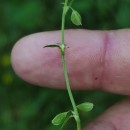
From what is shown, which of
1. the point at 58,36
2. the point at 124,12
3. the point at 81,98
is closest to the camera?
the point at 58,36

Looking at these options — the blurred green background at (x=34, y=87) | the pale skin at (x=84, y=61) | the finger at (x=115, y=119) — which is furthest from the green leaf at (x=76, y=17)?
the blurred green background at (x=34, y=87)

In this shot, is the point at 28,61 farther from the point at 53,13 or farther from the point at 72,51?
the point at 53,13

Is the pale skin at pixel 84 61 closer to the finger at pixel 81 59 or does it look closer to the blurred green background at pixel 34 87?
the finger at pixel 81 59

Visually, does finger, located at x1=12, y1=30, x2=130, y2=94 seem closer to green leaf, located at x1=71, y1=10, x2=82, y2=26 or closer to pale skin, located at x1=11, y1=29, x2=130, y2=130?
pale skin, located at x1=11, y1=29, x2=130, y2=130

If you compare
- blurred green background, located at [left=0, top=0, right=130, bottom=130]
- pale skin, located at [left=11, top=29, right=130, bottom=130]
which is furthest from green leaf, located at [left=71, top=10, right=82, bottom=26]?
blurred green background, located at [left=0, top=0, right=130, bottom=130]

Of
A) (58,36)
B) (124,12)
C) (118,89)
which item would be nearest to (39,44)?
(58,36)
